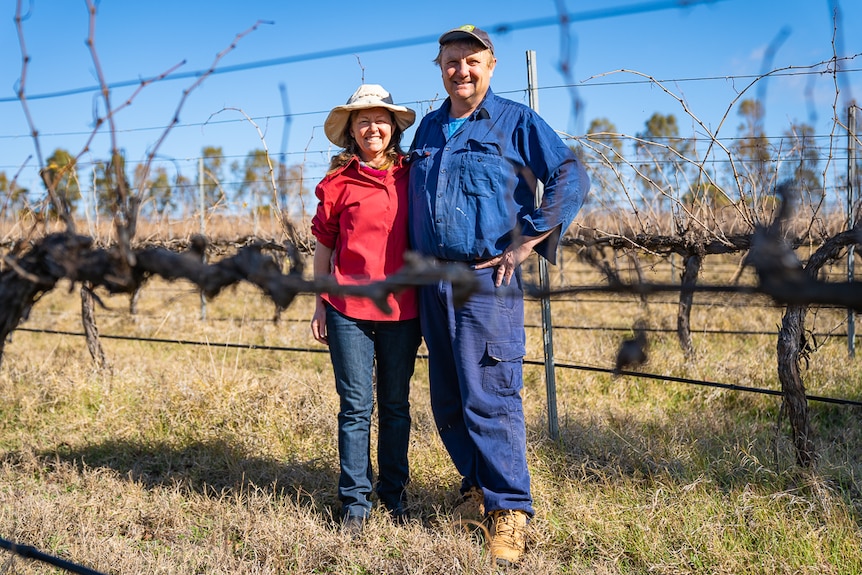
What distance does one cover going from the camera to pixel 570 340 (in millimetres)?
6906

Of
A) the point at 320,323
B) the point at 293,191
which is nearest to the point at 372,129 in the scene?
the point at 320,323

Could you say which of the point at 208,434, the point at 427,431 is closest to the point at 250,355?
the point at 208,434

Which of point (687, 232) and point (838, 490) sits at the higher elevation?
point (687, 232)

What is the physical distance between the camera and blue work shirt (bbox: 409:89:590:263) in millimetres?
2494

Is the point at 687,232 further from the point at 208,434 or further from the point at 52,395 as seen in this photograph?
the point at 52,395

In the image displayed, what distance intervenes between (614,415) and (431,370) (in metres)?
1.79

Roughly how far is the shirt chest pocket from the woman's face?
0.35 meters

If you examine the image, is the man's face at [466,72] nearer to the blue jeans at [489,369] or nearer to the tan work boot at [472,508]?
the blue jeans at [489,369]

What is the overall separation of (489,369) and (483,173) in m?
0.67

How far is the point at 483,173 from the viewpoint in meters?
2.53

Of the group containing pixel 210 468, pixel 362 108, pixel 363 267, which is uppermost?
pixel 362 108

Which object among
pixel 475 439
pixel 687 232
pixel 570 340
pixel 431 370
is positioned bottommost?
pixel 570 340

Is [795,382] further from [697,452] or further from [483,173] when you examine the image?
[483,173]

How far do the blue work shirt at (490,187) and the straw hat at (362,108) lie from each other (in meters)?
0.20
